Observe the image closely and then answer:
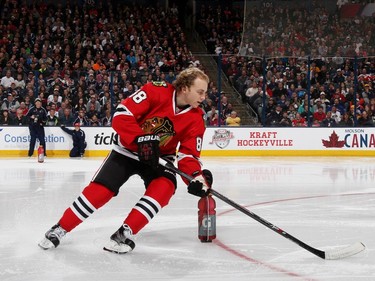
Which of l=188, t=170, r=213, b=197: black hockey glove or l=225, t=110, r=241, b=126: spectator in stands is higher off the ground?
l=188, t=170, r=213, b=197: black hockey glove

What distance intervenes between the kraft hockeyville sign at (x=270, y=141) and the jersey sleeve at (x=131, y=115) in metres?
10.2

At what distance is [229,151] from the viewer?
14703mm

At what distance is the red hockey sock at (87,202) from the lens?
443 cm

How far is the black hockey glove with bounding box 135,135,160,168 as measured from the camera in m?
4.23

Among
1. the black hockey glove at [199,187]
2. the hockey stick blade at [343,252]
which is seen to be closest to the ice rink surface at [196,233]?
the hockey stick blade at [343,252]

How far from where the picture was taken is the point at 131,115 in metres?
4.39

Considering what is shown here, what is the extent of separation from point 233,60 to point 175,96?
1059cm

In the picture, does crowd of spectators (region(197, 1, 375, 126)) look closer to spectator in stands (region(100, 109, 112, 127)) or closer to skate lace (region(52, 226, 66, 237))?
spectator in stands (region(100, 109, 112, 127))

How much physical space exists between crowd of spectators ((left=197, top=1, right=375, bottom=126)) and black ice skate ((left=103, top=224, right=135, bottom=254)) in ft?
34.0

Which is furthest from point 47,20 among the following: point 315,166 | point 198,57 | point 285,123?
point 315,166

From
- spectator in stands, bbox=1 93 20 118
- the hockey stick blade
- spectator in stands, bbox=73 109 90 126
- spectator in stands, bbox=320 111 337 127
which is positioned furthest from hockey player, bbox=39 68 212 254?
spectator in stands, bbox=320 111 337 127

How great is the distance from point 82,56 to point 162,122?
501 inches

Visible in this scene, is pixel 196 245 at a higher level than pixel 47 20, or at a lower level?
lower

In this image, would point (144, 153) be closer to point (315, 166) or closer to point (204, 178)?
point (204, 178)
